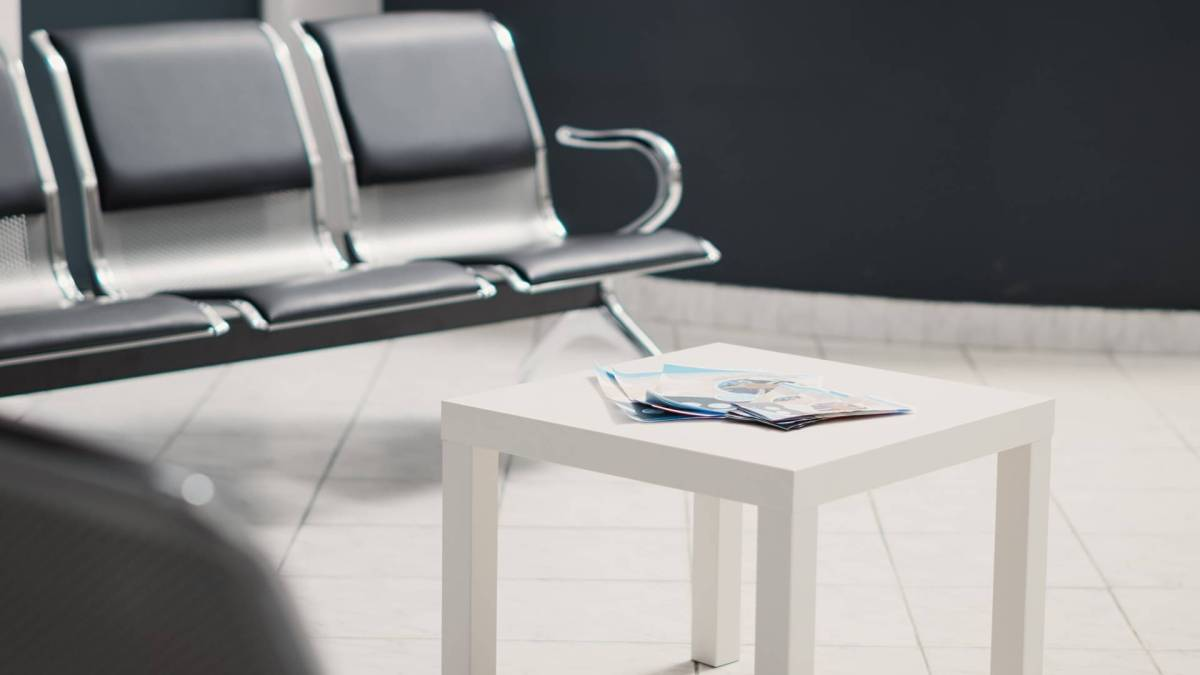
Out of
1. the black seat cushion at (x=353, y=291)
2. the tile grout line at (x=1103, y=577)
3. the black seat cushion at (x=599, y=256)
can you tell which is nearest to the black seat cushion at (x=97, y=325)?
the black seat cushion at (x=353, y=291)

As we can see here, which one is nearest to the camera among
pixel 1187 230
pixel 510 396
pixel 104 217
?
pixel 510 396

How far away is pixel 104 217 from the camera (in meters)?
3.34

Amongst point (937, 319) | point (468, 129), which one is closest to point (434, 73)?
point (468, 129)

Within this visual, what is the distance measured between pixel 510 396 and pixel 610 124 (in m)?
2.88

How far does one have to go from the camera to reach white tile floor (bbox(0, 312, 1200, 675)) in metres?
2.53

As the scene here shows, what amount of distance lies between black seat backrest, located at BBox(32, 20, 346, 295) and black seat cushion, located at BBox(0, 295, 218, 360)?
32 cm

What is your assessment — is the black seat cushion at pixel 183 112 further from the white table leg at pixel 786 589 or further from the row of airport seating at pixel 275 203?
the white table leg at pixel 786 589

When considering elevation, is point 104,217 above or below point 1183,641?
above

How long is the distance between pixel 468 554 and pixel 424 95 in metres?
1.94

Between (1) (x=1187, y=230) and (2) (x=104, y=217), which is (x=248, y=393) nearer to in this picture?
(2) (x=104, y=217)

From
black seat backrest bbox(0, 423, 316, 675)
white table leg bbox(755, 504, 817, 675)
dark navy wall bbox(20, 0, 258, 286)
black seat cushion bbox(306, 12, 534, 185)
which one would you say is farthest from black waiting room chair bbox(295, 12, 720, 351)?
black seat backrest bbox(0, 423, 316, 675)

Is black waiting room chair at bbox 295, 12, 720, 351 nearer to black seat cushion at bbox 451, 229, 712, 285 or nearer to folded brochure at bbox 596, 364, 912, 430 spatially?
black seat cushion at bbox 451, 229, 712, 285

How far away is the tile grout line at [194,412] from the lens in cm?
354

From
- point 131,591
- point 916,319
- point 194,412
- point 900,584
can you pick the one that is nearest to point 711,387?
point 900,584
